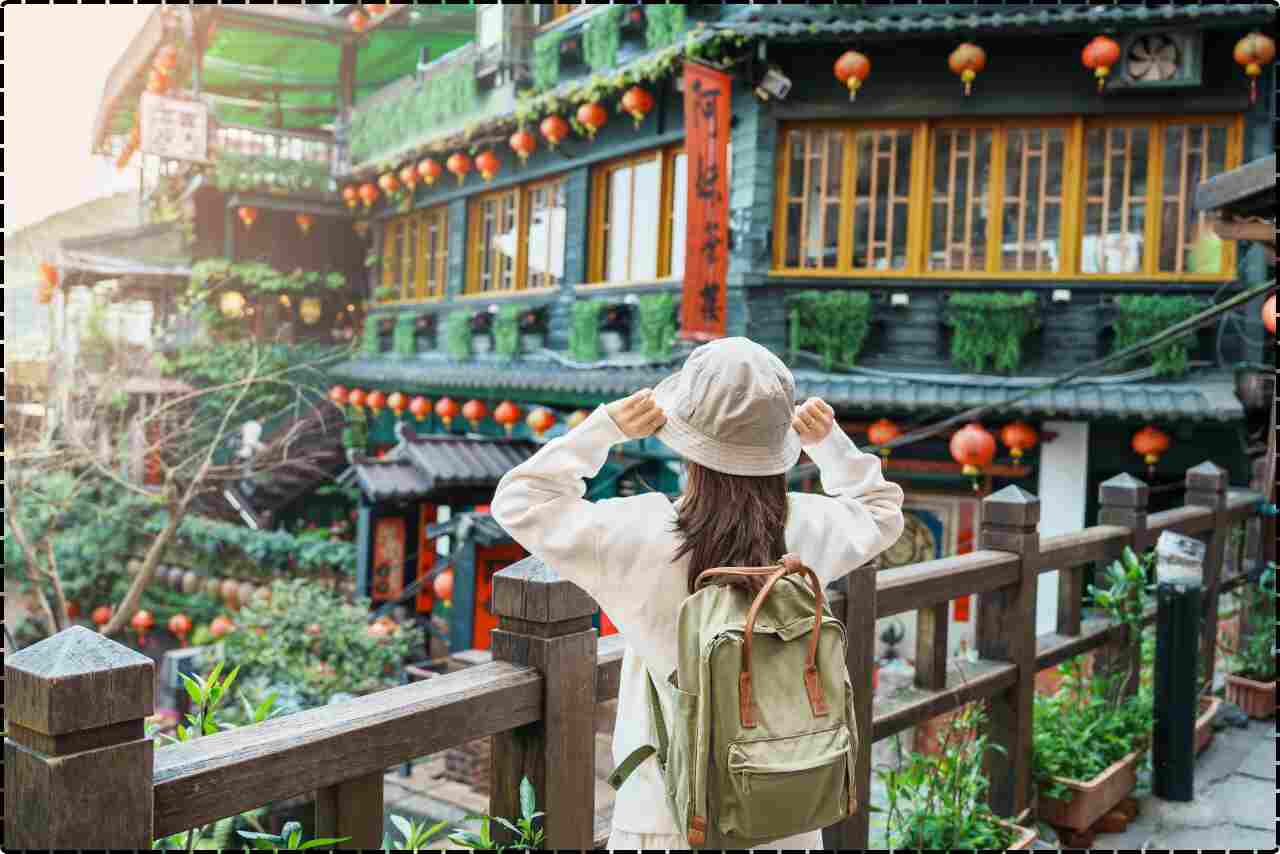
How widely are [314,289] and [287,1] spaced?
467 centimetres

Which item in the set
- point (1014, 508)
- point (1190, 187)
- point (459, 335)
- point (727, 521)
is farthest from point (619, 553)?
point (459, 335)

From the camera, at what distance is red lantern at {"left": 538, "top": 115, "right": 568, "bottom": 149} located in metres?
12.1

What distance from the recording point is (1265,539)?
736 cm

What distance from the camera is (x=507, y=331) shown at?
1353 cm

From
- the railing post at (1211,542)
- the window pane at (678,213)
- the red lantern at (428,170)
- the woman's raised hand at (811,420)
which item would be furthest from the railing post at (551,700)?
the red lantern at (428,170)

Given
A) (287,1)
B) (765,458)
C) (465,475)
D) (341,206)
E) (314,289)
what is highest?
(287,1)

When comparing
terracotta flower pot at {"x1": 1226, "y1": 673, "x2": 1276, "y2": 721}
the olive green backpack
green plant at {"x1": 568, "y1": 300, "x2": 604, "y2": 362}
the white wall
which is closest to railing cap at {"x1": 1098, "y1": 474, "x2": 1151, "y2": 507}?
terracotta flower pot at {"x1": 1226, "y1": 673, "x2": 1276, "y2": 721}

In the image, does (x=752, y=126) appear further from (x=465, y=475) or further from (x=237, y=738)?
(x=237, y=738)

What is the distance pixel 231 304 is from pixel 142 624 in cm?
558

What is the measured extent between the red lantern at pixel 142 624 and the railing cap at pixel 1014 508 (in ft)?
41.9

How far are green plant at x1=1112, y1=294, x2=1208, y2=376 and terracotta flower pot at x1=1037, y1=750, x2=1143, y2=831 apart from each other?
5.77 metres

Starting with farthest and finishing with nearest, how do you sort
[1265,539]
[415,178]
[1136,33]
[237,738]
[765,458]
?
[415,178] → [1136,33] → [1265,539] → [765,458] → [237,738]

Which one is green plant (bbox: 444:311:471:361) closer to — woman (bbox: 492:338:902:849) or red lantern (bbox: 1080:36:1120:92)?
red lantern (bbox: 1080:36:1120:92)

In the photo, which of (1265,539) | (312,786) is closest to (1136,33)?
(1265,539)
